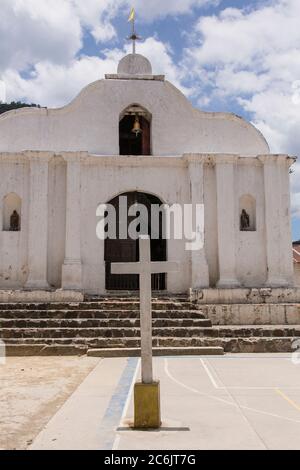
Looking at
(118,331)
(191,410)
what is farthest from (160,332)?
(191,410)

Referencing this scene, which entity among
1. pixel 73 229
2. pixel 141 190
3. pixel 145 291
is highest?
pixel 141 190

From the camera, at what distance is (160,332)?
11.3 m

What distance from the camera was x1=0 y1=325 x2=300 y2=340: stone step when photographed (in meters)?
11.1

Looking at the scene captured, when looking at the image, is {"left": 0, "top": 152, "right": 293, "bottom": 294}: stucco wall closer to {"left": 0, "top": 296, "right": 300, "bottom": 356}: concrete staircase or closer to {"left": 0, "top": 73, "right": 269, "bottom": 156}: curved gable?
{"left": 0, "top": 73, "right": 269, "bottom": 156}: curved gable

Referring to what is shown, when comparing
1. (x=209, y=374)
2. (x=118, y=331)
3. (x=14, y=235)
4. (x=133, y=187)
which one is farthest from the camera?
(x=133, y=187)

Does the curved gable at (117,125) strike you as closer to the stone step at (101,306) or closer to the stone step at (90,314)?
the stone step at (101,306)

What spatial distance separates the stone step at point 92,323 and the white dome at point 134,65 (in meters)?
8.32

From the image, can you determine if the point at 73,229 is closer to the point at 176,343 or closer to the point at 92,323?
the point at 92,323

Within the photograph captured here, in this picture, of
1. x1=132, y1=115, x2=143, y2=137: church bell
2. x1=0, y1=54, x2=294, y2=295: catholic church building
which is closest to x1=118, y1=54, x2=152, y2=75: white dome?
x1=0, y1=54, x2=294, y2=295: catholic church building

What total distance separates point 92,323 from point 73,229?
3.58 meters

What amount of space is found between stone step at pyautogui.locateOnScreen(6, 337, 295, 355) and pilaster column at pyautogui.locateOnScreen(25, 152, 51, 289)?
3436 mm

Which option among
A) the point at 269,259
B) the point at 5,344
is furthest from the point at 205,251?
the point at 5,344

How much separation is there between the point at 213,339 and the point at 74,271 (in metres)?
4.79

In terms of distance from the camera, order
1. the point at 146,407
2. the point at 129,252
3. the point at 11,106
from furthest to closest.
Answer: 1. the point at 11,106
2. the point at 129,252
3. the point at 146,407
